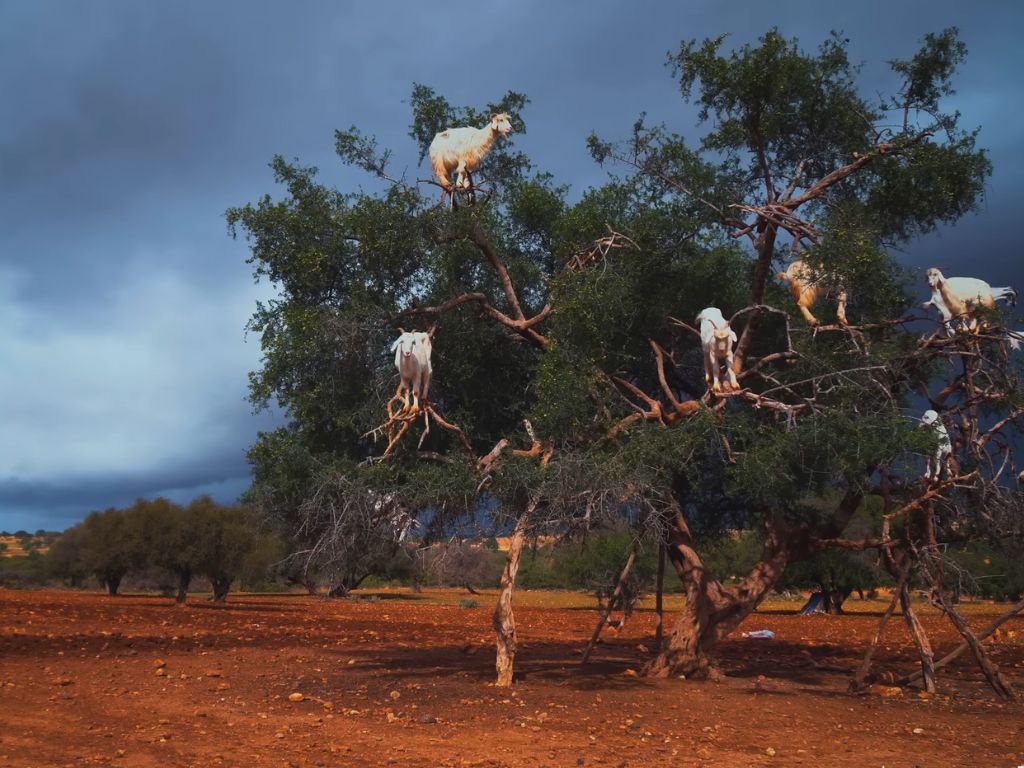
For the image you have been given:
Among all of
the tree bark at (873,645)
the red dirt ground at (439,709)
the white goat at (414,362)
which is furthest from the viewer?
the tree bark at (873,645)

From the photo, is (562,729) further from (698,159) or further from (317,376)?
(698,159)

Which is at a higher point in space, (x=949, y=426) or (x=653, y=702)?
(x=949, y=426)

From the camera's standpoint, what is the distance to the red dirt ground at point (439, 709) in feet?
30.3

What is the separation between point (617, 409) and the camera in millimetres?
14820

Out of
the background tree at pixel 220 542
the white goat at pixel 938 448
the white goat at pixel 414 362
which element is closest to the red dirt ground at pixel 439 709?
the white goat at pixel 938 448

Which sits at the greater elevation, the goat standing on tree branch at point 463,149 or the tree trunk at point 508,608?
the goat standing on tree branch at point 463,149

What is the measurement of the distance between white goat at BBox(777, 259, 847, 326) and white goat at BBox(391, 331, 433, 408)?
5765 millimetres

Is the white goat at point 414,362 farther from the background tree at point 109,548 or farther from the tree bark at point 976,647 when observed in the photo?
the background tree at point 109,548

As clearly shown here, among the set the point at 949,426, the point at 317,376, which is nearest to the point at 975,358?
the point at 949,426

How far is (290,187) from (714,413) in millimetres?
8570

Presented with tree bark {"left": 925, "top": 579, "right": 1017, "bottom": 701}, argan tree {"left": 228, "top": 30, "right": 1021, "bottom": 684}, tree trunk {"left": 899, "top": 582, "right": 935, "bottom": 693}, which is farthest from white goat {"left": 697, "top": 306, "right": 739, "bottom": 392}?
tree trunk {"left": 899, "top": 582, "right": 935, "bottom": 693}

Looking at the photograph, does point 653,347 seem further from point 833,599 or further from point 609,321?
point 833,599

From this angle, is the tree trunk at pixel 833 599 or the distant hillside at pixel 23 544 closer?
the tree trunk at pixel 833 599

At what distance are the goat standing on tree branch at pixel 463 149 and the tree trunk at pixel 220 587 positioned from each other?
29731mm
